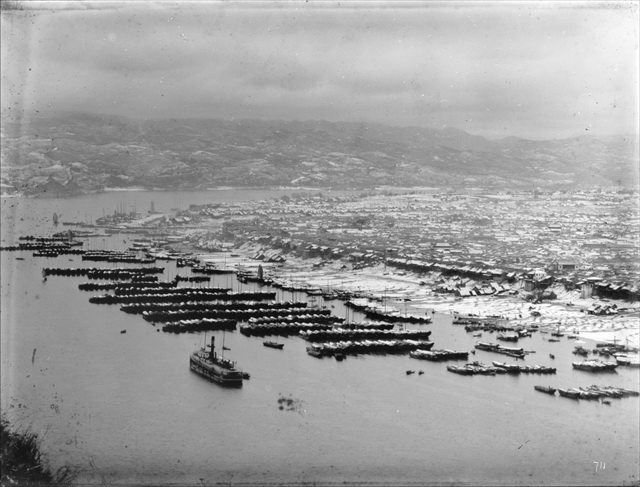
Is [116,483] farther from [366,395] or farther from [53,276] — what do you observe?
[53,276]

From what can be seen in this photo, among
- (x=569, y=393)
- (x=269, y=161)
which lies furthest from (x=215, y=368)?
(x=269, y=161)

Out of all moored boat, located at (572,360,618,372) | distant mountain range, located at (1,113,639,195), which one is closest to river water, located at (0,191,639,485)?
moored boat, located at (572,360,618,372)

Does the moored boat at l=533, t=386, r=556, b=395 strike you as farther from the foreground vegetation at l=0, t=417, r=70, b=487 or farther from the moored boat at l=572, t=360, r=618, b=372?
the foreground vegetation at l=0, t=417, r=70, b=487

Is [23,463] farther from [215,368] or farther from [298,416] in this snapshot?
[215,368]

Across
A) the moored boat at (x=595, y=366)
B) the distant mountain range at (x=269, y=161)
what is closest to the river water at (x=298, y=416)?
the moored boat at (x=595, y=366)

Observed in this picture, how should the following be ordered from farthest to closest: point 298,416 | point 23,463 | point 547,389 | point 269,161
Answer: point 269,161, point 547,389, point 298,416, point 23,463
